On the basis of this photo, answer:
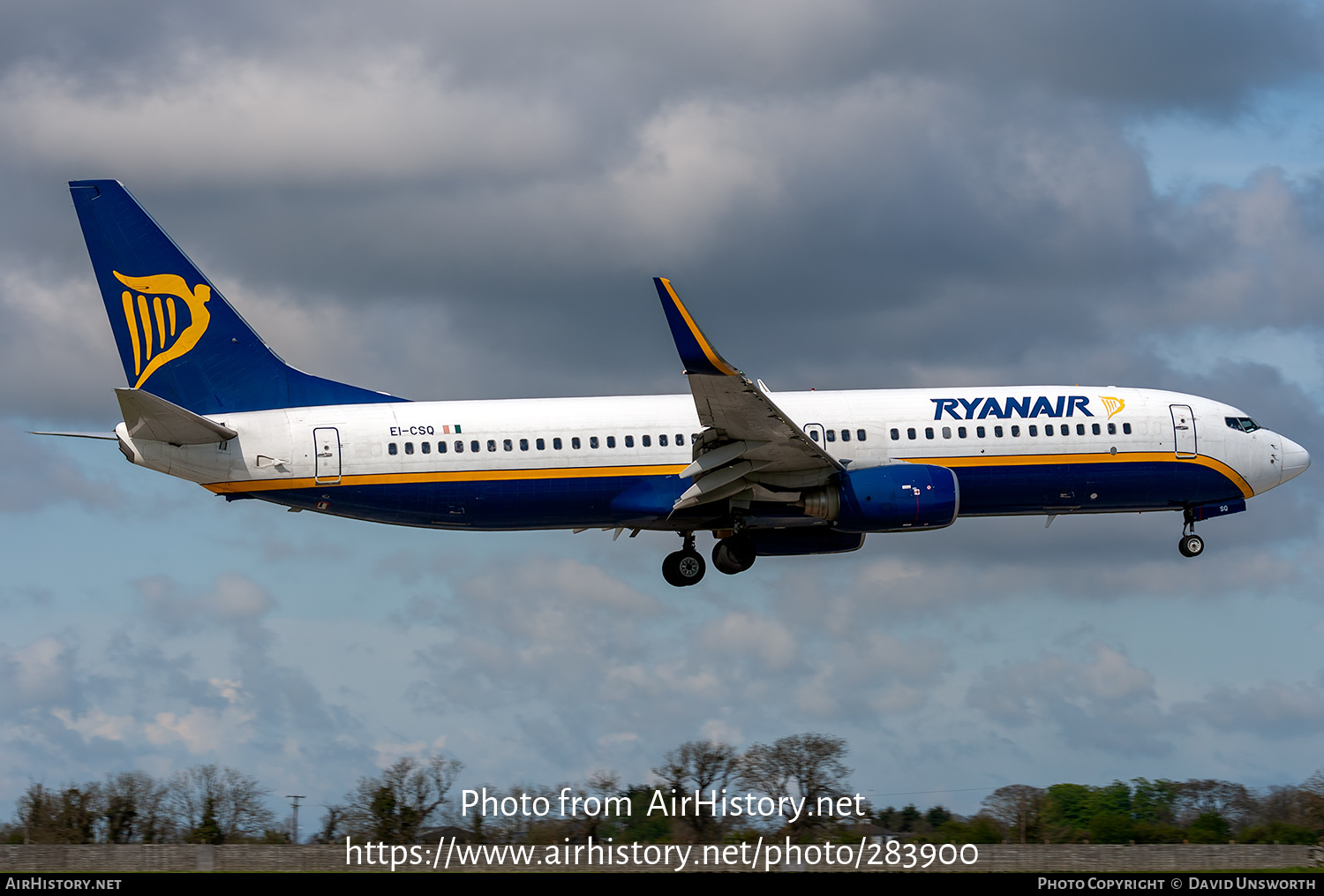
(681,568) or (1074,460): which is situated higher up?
(1074,460)

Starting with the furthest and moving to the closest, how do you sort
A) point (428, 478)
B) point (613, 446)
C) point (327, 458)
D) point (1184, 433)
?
point (1184, 433)
point (613, 446)
point (428, 478)
point (327, 458)

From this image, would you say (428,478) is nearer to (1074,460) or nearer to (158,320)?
(158,320)

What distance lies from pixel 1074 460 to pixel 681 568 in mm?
12797

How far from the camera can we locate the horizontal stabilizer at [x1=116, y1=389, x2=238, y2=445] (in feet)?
142

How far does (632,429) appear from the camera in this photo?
47.7 m

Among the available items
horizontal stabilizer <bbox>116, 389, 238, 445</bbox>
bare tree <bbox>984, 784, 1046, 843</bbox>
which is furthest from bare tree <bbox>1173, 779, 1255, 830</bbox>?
horizontal stabilizer <bbox>116, 389, 238, 445</bbox>

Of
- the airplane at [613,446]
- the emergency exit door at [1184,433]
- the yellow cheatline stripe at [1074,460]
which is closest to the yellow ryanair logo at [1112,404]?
the airplane at [613,446]

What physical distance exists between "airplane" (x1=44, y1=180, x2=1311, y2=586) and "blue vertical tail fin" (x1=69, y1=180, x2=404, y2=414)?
60mm

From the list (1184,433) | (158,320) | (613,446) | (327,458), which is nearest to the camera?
(327,458)

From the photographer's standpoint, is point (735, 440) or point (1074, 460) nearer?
point (735, 440)

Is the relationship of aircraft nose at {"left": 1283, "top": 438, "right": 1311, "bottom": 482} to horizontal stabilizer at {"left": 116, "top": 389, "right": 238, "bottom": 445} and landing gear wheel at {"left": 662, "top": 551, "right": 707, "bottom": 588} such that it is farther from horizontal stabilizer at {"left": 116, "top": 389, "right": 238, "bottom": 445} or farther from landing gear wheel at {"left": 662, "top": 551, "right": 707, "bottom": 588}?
horizontal stabilizer at {"left": 116, "top": 389, "right": 238, "bottom": 445}

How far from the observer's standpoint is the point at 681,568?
1986 inches

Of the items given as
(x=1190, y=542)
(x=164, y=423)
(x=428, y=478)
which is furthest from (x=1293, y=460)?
(x=164, y=423)

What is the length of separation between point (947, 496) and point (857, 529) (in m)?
2.81
